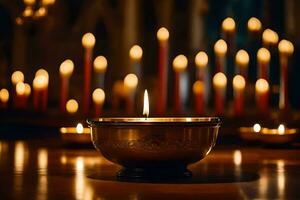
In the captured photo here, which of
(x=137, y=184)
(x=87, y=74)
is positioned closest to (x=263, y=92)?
(x=87, y=74)

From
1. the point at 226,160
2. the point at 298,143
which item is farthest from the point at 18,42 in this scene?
the point at 226,160

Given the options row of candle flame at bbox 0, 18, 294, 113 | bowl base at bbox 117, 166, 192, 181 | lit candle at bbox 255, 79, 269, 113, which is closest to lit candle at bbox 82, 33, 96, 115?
row of candle flame at bbox 0, 18, 294, 113

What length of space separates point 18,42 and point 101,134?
343cm

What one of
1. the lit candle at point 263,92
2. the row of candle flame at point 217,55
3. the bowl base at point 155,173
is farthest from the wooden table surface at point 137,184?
the row of candle flame at point 217,55

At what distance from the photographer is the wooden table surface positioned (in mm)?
1087

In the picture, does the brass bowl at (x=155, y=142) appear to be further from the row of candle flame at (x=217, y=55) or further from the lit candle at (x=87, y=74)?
the lit candle at (x=87, y=74)

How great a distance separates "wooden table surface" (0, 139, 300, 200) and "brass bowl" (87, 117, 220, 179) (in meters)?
0.06

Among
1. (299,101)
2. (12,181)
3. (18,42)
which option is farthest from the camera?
(18,42)

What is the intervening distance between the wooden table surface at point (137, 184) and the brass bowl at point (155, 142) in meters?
0.06

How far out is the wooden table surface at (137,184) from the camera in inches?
42.8

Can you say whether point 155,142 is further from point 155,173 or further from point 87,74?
point 87,74

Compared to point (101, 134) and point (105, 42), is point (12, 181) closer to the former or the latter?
point (101, 134)

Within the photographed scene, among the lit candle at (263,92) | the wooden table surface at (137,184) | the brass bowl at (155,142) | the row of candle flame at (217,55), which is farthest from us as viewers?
the row of candle flame at (217,55)

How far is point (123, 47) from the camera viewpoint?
178 inches
